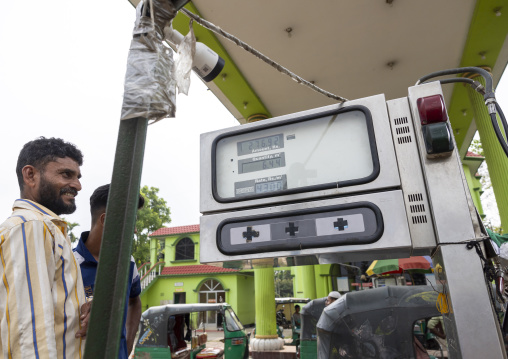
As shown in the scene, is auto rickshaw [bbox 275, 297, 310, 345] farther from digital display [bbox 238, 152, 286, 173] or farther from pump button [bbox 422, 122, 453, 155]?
pump button [bbox 422, 122, 453, 155]

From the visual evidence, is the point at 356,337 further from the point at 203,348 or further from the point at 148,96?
the point at 203,348

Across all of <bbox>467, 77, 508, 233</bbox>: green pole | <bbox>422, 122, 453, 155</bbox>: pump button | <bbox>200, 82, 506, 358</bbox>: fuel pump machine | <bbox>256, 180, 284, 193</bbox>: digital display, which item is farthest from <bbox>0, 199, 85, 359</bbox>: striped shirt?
<bbox>467, 77, 508, 233</bbox>: green pole

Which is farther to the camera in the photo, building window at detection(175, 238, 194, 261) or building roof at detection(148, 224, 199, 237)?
building window at detection(175, 238, 194, 261)

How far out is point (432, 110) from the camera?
1434 mm

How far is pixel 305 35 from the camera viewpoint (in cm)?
601

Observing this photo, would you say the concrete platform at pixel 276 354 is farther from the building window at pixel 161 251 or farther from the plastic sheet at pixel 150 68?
the building window at pixel 161 251

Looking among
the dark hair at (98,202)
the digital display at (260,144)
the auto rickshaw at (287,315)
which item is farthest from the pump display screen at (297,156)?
the auto rickshaw at (287,315)

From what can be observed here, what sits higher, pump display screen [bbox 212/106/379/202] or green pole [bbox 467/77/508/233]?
green pole [bbox 467/77/508/233]

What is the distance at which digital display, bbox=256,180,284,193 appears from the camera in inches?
66.8

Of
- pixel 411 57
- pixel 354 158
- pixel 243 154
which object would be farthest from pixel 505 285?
pixel 411 57

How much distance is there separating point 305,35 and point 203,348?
8292mm

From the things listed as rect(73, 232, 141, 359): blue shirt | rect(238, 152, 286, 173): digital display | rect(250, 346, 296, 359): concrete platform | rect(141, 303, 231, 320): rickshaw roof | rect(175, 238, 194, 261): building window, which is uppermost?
rect(175, 238, 194, 261): building window

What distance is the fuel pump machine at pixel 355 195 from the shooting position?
4.35 feet

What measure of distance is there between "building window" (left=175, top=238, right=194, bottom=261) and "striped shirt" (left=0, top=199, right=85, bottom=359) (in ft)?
71.9
